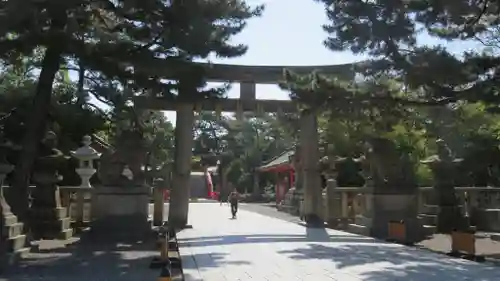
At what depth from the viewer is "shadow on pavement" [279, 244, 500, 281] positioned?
32.9 feet

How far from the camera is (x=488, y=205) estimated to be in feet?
61.7

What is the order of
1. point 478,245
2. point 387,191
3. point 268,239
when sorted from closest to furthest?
point 478,245, point 268,239, point 387,191

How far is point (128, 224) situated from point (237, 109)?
6602 mm

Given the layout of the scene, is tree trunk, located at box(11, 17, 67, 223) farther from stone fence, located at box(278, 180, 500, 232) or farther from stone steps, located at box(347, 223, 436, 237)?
stone steps, located at box(347, 223, 436, 237)

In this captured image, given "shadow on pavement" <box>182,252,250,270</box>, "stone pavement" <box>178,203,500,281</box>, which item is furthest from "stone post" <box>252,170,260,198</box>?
"shadow on pavement" <box>182,252,250,270</box>

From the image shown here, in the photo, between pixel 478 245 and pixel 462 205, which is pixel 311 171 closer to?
pixel 462 205

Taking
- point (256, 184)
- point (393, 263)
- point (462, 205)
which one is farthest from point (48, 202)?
point (256, 184)

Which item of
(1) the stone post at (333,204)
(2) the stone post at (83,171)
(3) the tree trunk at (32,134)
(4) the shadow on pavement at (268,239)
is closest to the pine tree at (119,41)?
(3) the tree trunk at (32,134)

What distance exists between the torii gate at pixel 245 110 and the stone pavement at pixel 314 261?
3.32 m

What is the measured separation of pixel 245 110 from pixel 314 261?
1091 cm

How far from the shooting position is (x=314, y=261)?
11852 mm

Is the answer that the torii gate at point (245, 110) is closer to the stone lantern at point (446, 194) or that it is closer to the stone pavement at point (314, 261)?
the stone pavement at point (314, 261)

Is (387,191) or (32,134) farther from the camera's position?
(387,191)

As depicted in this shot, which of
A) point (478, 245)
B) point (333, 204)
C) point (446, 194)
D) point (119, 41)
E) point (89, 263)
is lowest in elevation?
point (89, 263)
